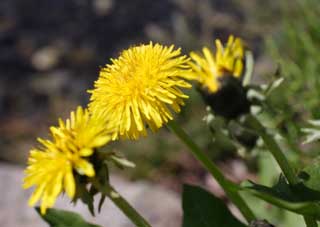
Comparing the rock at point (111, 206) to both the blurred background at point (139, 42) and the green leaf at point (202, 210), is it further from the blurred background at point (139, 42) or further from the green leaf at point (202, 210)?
the green leaf at point (202, 210)

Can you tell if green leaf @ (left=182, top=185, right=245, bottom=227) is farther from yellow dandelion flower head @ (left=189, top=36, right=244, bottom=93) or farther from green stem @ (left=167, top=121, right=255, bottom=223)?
yellow dandelion flower head @ (left=189, top=36, right=244, bottom=93)

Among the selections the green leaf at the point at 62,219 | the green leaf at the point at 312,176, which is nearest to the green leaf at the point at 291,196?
the green leaf at the point at 312,176

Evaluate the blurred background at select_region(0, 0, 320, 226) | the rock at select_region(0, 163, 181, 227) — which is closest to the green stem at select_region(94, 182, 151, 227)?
the blurred background at select_region(0, 0, 320, 226)

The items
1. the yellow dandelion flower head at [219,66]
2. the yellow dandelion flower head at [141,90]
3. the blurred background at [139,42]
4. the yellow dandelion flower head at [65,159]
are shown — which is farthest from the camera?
the blurred background at [139,42]

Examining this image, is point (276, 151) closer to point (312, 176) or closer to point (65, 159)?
point (312, 176)

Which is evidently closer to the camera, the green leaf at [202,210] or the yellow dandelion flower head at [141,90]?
the yellow dandelion flower head at [141,90]

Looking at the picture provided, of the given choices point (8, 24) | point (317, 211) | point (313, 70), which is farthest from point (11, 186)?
point (8, 24)
